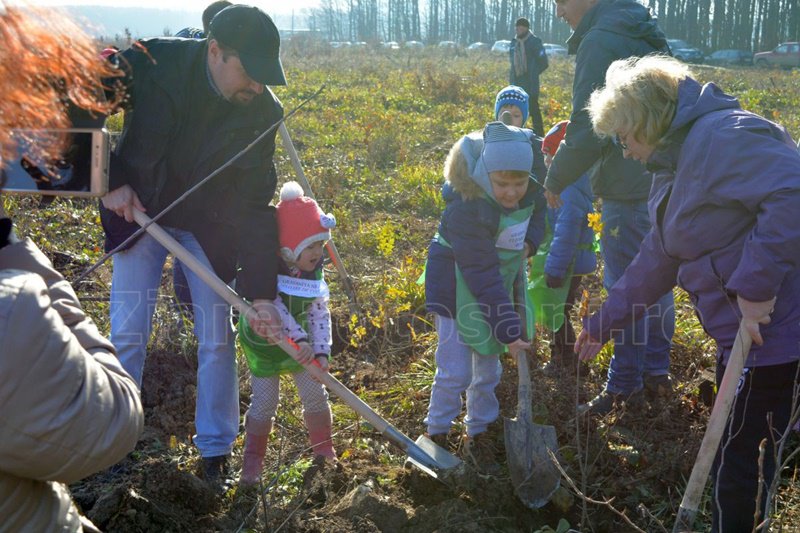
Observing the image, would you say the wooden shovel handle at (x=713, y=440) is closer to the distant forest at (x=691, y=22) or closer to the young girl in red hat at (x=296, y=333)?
the young girl in red hat at (x=296, y=333)

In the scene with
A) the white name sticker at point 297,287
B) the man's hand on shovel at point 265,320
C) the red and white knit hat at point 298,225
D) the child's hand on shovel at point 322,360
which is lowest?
the child's hand on shovel at point 322,360

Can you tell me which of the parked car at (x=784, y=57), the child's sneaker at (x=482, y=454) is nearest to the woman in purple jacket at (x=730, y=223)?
the child's sneaker at (x=482, y=454)

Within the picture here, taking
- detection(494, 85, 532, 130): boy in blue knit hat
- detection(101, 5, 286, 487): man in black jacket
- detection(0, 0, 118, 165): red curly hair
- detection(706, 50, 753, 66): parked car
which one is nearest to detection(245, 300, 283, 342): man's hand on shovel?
detection(101, 5, 286, 487): man in black jacket

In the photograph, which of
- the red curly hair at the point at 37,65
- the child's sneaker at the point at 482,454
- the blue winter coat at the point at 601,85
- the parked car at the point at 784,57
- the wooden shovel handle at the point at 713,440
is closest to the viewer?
the red curly hair at the point at 37,65

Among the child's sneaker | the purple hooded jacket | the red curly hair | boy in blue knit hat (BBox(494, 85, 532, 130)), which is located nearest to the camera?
the red curly hair

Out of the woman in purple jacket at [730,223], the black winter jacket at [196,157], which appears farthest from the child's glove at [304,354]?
the woman in purple jacket at [730,223]

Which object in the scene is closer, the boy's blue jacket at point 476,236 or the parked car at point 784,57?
the boy's blue jacket at point 476,236

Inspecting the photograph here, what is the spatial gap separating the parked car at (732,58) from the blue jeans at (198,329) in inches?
1503

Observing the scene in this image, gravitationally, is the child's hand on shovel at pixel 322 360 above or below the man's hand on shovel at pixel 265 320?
below

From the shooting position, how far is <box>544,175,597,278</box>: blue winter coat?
435cm

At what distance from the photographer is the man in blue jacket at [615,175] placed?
3.85m

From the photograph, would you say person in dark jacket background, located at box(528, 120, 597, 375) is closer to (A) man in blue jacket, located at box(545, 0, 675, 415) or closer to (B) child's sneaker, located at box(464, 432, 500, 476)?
(A) man in blue jacket, located at box(545, 0, 675, 415)

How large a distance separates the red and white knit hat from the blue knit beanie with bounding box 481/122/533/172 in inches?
27.2

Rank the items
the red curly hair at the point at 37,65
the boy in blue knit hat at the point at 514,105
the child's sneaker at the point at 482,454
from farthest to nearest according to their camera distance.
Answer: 1. the boy in blue knit hat at the point at 514,105
2. the child's sneaker at the point at 482,454
3. the red curly hair at the point at 37,65
